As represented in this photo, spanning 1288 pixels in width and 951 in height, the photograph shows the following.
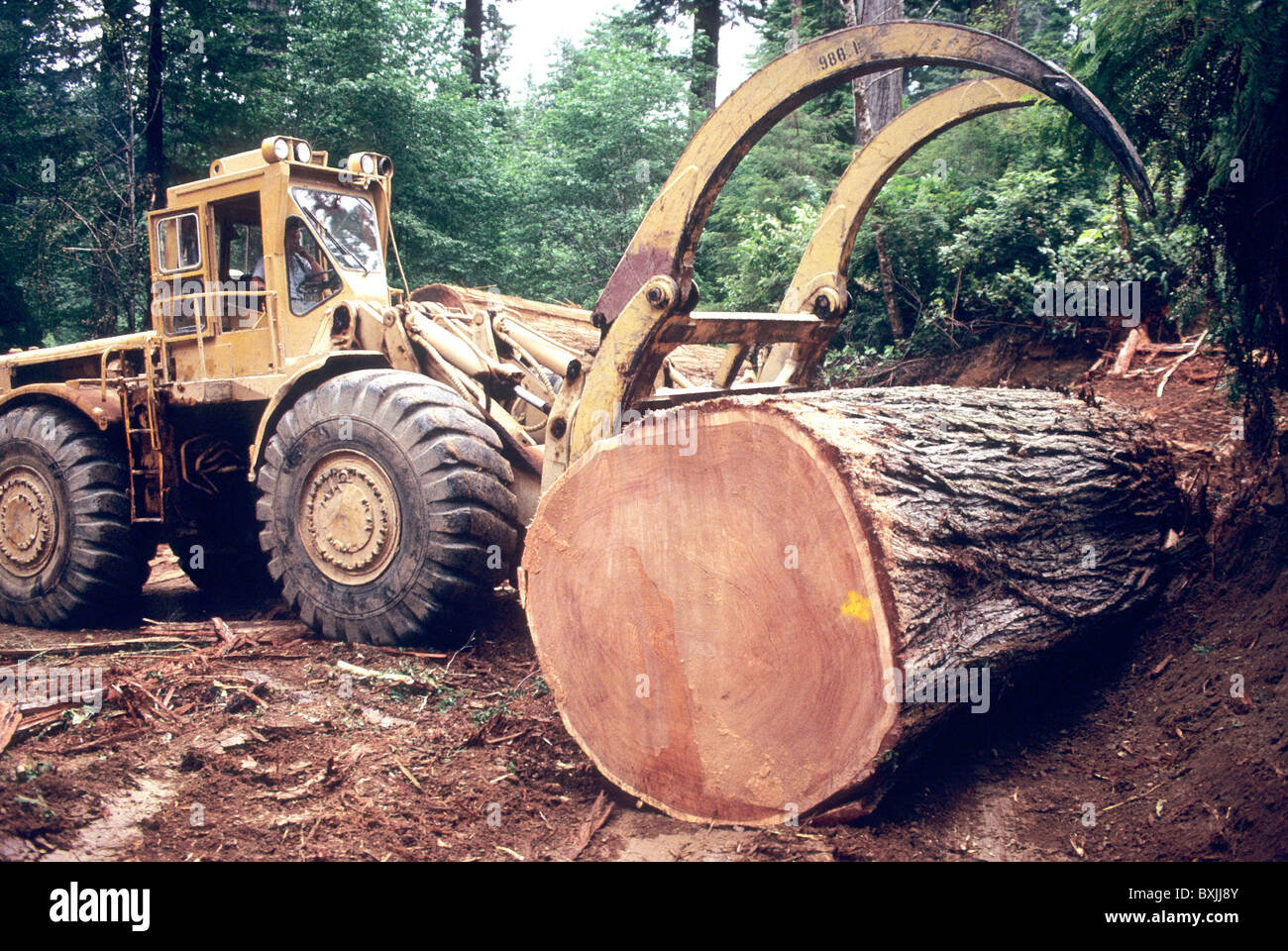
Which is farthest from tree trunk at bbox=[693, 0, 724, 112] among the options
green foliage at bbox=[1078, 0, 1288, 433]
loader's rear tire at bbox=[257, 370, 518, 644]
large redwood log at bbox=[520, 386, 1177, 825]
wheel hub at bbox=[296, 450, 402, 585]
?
large redwood log at bbox=[520, 386, 1177, 825]

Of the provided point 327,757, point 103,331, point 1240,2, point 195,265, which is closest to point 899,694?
point 327,757

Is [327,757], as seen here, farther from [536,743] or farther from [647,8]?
[647,8]

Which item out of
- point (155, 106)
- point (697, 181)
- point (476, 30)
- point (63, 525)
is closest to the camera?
point (697, 181)

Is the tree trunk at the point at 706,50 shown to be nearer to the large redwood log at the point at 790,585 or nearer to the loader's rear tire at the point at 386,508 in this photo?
the loader's rear tire at the point at 386,508

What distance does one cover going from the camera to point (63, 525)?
6434 mm

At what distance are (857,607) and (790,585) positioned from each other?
24 cm

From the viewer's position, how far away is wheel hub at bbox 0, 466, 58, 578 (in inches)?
256

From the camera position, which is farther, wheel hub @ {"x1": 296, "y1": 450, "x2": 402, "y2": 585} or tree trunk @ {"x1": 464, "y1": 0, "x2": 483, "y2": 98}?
tree trunk @ {"x1": 464, "y1": 0, "x2": 483, "y2": 98}

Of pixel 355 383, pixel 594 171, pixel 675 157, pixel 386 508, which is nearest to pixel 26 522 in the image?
pixel 355 383

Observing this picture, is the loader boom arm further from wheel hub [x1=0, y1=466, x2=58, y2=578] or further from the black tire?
wheel hub [x1=0, y1=466, x2=58, y2=578]

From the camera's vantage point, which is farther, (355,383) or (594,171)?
(594,171)

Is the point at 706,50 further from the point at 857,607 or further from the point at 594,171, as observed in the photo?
the point at 857,607

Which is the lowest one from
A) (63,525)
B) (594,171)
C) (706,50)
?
(63,525)

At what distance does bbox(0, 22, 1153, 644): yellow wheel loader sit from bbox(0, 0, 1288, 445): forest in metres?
0.68
